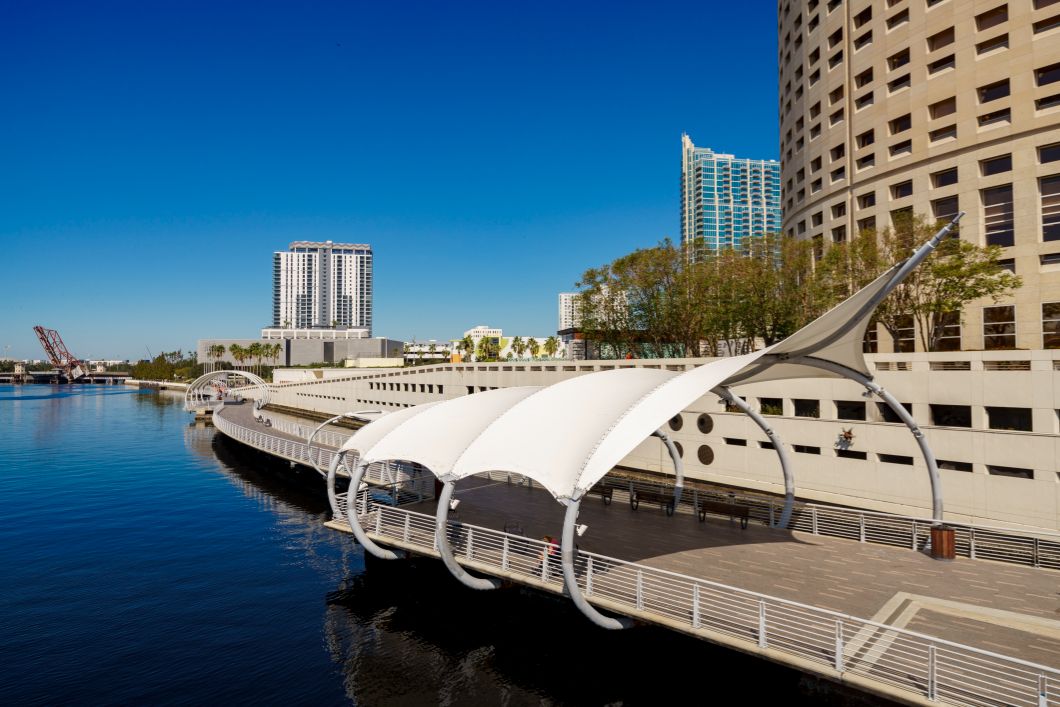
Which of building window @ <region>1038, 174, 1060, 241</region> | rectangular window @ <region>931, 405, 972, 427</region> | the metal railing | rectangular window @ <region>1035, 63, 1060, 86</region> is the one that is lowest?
the metal railing

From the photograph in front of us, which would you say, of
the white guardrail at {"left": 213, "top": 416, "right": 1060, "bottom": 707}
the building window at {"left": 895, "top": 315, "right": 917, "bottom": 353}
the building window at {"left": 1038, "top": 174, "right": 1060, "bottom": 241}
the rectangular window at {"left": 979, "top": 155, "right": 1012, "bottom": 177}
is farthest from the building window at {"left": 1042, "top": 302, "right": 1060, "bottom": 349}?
the white guardrail at {"left": 213, "top": 416, "right": 1060, "bottom": 707}

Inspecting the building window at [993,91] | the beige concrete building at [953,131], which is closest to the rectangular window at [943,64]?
the beige concrete building at [953,131]

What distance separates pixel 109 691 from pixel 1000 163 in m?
46.4

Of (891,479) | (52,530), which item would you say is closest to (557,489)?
(891,479)

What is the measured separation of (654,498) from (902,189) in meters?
31.4

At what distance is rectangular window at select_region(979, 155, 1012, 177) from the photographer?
109 ft

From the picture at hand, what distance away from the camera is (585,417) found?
15.7 m

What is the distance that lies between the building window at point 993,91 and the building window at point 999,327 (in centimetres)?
1212

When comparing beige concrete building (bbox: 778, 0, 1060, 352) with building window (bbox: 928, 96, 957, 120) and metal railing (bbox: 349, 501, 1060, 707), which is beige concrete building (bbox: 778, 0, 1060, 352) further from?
metal railing (bbox: 349, 501, 1060, 707)

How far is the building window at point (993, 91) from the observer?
33.4 metres

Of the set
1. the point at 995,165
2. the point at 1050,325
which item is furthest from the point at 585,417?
the point at 995,165

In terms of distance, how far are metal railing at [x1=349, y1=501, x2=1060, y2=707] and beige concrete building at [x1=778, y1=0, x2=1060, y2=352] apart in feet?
97.1

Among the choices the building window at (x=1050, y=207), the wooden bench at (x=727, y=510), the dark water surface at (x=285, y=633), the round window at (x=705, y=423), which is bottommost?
the dark water surface at (x=285, y=633)

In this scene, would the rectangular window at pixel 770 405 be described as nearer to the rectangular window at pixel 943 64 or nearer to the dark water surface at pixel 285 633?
the dark water surface at pixel 285 633
